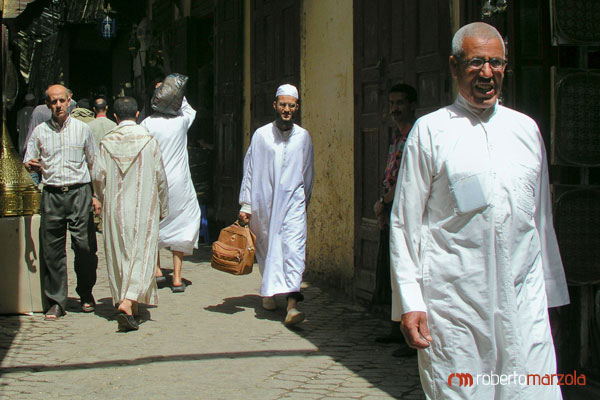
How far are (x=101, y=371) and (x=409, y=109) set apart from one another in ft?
8.86

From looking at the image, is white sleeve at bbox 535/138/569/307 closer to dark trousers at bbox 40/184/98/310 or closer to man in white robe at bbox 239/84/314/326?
man in white robe at bbox 239/84/314/326

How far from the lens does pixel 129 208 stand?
23.2 ft

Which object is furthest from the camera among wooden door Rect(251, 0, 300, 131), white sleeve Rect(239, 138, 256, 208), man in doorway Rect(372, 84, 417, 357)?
wooden door Rect(251, 0, 300, 131)

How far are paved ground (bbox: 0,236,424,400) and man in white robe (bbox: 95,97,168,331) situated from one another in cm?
39

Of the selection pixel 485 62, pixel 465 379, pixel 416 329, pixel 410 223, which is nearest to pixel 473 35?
pixel 485 62

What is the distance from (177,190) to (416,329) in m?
5.90

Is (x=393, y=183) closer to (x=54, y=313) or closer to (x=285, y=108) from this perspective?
(x=285, y=108)

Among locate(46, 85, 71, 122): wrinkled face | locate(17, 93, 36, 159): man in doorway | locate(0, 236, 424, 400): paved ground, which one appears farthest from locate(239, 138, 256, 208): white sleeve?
locate(17, 93, 36, 159): man in doorway

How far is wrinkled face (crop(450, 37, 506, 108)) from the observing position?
329 centimetres

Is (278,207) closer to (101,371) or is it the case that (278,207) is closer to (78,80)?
(101,371)

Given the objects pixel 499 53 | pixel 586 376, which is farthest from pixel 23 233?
pixel 499 53

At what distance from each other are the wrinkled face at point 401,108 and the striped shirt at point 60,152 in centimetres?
262

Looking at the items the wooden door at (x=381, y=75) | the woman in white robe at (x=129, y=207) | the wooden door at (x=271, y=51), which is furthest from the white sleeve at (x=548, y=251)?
the wooden door at (x=271, y=51)

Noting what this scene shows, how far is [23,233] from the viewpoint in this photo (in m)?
7.45
